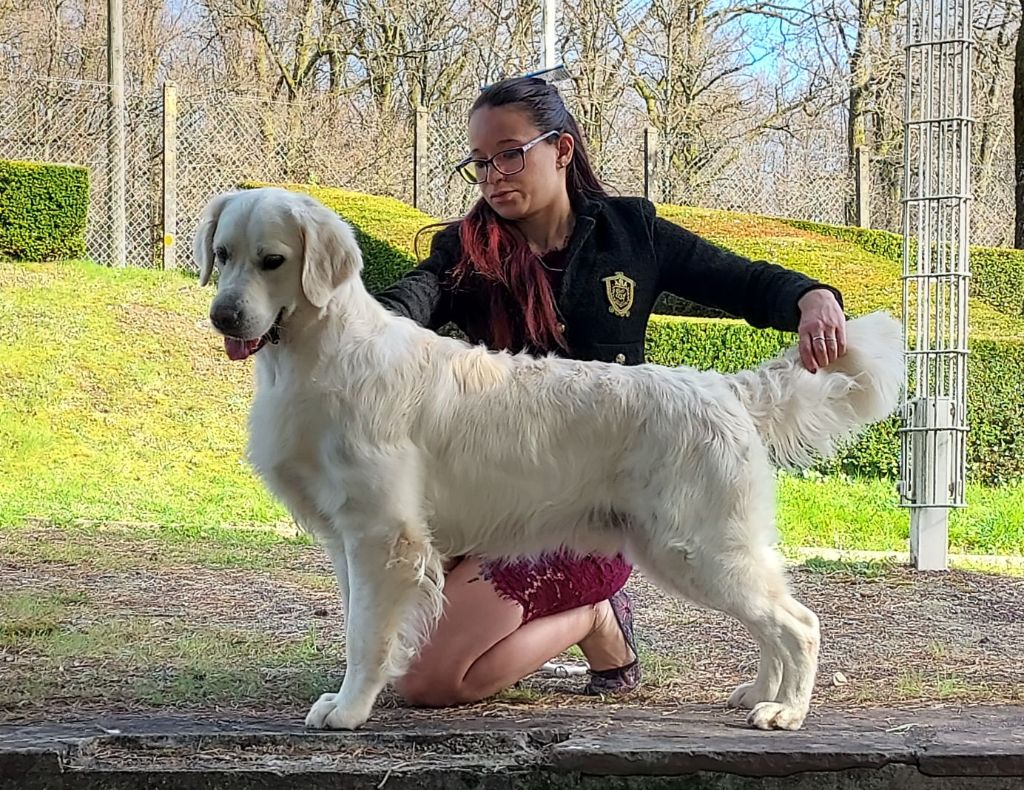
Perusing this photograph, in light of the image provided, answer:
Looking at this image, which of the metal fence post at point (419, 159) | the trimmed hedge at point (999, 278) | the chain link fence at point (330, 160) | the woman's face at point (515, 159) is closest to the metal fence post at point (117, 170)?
the chain link fence at point (330, 160)

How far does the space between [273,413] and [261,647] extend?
1.47 meters

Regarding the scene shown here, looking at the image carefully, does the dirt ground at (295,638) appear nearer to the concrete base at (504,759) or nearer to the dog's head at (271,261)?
the concrete base at (504,759)

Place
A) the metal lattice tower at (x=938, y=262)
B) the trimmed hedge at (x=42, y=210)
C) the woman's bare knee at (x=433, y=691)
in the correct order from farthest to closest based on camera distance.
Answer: the trimmed hedge at (x=42, y=210) → the metal lattice tower at (x=938, y=262) → the woman's bare knee at (x=433, y=691)

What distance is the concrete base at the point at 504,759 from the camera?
2.43 meters

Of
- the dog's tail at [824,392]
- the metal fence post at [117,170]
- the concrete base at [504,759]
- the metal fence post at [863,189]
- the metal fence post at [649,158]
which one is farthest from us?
the metal fence post at [863,189]

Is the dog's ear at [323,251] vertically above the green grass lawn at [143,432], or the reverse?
the dog's ear at [323,251]

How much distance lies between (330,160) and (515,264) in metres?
11.6

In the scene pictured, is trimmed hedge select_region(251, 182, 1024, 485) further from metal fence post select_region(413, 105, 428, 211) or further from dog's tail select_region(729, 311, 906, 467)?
dog's tail select_region(729, 311, 906, 467)

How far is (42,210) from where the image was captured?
11617 millimetres

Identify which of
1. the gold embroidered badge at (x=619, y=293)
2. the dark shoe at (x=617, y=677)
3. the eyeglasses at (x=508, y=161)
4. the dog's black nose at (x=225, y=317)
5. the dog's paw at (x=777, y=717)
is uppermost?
the eyeglasses at (x=508, y=161)

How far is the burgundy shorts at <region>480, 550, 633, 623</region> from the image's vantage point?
3.25 metres

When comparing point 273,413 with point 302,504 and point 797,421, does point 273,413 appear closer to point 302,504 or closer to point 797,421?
point 302,504

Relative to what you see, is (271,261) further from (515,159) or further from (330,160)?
(330,160)

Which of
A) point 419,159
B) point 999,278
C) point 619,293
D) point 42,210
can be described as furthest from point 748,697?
point 419,159
